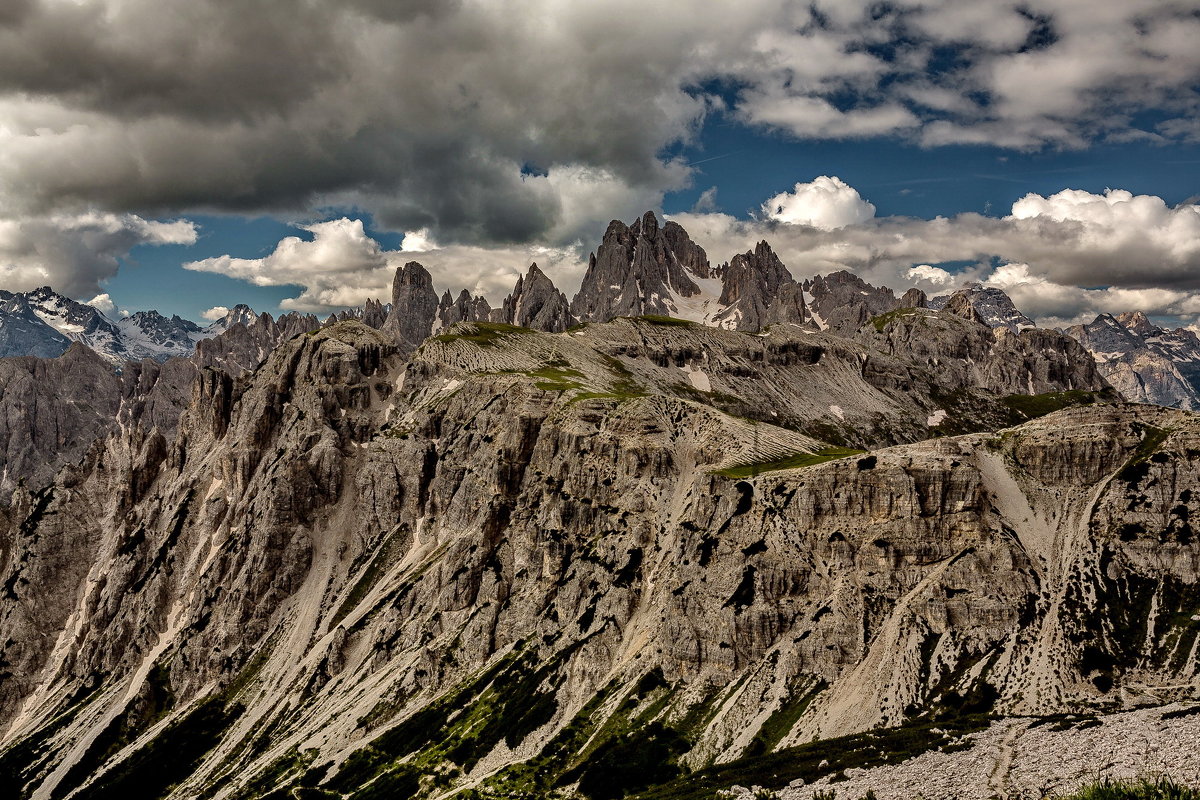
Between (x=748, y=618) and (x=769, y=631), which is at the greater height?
(x=748, y=618)

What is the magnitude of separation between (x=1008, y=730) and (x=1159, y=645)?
34062 mm

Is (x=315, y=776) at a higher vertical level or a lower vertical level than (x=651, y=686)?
lower

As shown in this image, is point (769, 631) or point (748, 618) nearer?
point (769, 631)

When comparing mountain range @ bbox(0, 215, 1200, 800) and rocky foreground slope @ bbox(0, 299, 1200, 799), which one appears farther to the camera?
rocky foreground slope @ bbox(0, 299, 1200, 799)

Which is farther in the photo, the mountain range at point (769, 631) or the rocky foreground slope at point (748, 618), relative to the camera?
the rocky foreground slope at point (748, 618)

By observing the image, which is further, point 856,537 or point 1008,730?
point 856,537

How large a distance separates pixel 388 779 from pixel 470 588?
49.3 meters

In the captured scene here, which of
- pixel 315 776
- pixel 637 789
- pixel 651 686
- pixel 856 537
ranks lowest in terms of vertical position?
pixel 315 776

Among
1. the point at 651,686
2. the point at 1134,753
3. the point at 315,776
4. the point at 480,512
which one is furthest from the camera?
the point at 480,512

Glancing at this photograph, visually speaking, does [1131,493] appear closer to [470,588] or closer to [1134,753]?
[1134,753]

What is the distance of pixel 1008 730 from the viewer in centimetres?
8875

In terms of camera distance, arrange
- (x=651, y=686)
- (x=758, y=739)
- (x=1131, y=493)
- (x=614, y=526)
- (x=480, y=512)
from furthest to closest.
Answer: (x=480, y=512) → (x=614, y=526) → (x=651, y=686) → (x=1131, y=493) → (x=758, y=739)

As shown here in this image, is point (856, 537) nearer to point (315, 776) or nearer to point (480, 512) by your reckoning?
point (480, 512)

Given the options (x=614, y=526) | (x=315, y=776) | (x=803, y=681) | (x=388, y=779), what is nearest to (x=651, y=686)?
(x=803, y=681)
